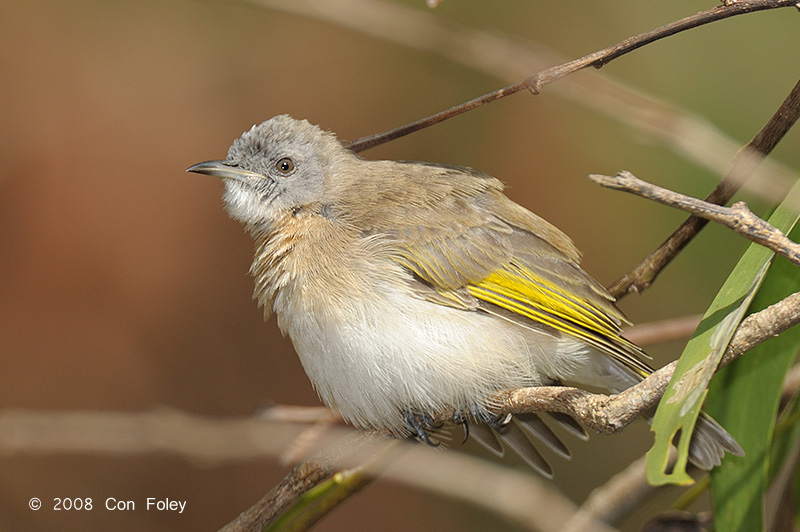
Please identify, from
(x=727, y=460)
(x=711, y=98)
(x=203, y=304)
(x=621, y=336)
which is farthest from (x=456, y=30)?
(x=203, y=304)

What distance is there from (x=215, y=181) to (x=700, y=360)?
399 centimetres

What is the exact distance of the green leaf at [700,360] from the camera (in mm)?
1549

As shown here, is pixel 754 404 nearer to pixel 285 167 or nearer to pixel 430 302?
pixel 430 302

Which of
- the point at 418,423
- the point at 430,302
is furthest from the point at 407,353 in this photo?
the point at 418,423

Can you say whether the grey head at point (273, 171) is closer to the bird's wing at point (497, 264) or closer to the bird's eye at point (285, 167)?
the bird's eye at point (285, 167)

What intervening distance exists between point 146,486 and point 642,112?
3.57m

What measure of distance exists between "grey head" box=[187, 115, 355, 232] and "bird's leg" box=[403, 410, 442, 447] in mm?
870

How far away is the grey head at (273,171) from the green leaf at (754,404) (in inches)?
62.8

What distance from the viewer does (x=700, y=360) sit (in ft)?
5.43

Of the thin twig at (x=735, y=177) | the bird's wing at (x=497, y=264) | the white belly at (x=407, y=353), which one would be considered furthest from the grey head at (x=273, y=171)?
the thin twig at (x=735, y=177)

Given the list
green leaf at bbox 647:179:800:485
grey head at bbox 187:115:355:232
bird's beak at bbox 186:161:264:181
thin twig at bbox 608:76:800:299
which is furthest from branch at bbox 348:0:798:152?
bird's beak at bbox 186:161:264:181

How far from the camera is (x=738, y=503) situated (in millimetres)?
2250

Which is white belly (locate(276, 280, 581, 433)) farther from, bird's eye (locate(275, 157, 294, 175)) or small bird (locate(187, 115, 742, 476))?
bird's eye (locate(275, 157, 294, 175))

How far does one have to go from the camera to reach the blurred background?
4.75 m
